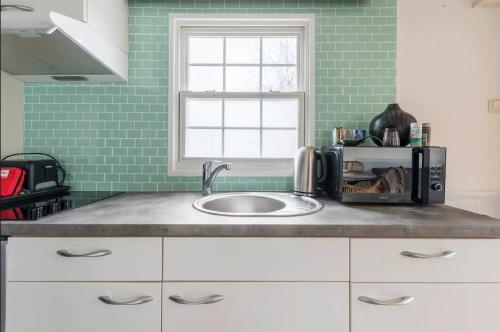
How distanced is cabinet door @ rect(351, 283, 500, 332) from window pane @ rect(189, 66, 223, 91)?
142 cm

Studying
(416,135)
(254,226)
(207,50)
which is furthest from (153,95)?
(416,135)

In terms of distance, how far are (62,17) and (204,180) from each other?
99 cm

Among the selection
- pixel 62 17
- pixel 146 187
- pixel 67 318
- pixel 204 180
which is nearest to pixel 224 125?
pixel 204 180

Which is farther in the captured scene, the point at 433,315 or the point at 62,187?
the point at 62,187

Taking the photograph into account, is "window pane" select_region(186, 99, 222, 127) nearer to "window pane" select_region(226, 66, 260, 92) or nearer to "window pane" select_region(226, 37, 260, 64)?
"window pane" select_region(226, 66, 260, 92)

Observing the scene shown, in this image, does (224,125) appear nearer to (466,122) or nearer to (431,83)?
(431,83)

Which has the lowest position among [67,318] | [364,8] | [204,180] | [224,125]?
[67,318]

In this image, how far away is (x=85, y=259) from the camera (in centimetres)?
101

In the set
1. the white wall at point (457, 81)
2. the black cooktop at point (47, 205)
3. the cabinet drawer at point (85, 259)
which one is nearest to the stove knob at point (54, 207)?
the black cooktop at point (47, 205)

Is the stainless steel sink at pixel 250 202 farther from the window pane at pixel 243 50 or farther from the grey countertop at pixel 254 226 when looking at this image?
the window pane at pixel 243 50

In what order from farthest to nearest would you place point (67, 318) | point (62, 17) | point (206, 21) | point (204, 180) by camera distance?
point (206, 21), point (204, 180), point (62, 17), point (67, 318)

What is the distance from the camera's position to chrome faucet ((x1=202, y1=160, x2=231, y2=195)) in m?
1.61

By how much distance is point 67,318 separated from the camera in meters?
1.02

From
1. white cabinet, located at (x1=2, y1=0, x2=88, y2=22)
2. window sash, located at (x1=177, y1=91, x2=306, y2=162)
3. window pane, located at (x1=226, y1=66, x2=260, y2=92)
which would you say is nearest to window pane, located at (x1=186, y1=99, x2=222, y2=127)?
window sash, located at (x1=177, y1=91, x2=306, y2=162)
